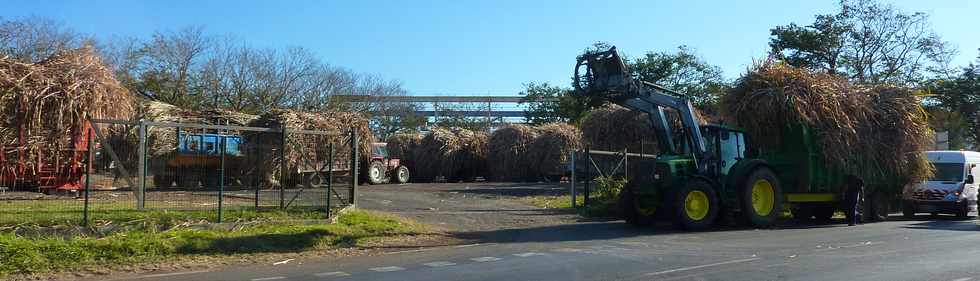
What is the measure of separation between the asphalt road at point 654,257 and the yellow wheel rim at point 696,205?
49 cm

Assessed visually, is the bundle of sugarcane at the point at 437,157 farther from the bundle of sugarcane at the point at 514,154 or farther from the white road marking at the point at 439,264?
the white road marking at the point at 439,264

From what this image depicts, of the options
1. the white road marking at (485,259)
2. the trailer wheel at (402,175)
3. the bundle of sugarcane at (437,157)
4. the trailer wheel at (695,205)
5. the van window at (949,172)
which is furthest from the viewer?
the bundle of sugarcane at (437,157)

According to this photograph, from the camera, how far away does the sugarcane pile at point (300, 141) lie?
19.2 meters

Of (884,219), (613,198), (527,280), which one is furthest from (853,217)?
(527,280)

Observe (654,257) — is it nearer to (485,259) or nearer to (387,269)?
(485,259)

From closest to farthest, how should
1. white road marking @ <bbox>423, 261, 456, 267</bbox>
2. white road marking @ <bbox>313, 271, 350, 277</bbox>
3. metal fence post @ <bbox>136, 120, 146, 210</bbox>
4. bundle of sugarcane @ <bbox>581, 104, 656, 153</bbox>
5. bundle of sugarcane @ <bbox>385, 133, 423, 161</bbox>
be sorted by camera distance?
1. white road marking @ <bbox>313, 271, 350, 277</bbox>
2. white road marking @ <bbox>423, 261, 456, 267</bbox>
3. metal fence post @ <bbox>136, 120, 146, 210</bbox>
4. bundle of sugarcane @ <bbox>581, 104, 656, 153</bbox>
5. bundle of sugarcane @ <bbox>385, 133, 423, 161</bbox>

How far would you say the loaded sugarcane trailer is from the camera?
1642cm

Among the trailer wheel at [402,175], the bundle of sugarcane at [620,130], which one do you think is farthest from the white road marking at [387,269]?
the trailer wheel at [402,175]

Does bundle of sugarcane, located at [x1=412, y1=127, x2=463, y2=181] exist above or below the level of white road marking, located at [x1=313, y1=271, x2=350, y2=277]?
above

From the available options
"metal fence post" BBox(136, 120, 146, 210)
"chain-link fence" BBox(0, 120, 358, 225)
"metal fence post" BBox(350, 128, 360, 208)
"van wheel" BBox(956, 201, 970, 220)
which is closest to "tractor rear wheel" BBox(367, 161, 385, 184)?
"chain-link fence" BBox(0, 120, 358, 225)

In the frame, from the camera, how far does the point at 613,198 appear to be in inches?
818

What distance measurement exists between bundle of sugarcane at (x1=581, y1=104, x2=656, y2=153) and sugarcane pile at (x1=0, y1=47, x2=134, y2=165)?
17802mm

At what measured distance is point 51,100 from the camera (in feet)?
54.3

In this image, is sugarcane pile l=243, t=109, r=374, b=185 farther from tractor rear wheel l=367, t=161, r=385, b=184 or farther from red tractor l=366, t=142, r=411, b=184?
red tractor l=366, t=142, r=411, b=184
